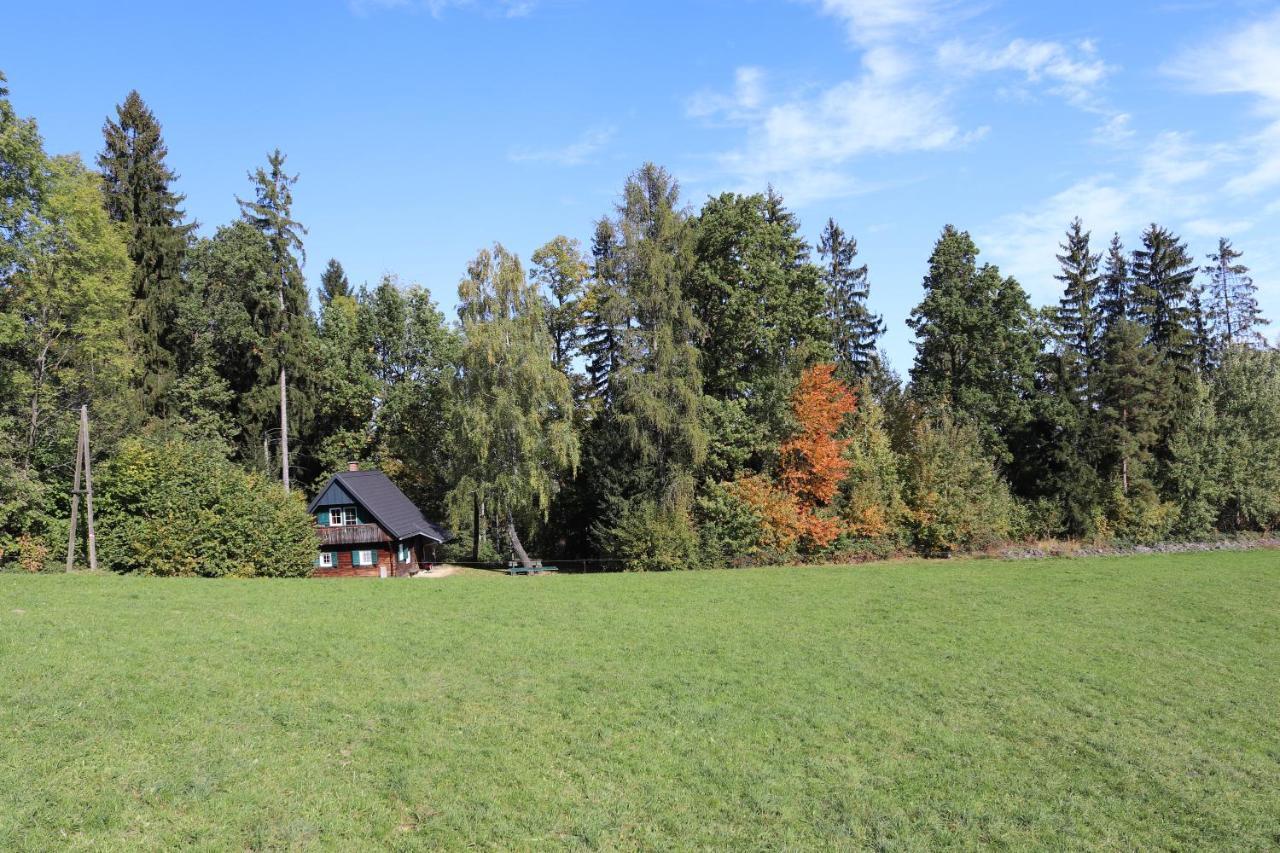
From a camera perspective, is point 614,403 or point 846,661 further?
point 614,403

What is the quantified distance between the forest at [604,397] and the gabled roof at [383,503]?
101 inches

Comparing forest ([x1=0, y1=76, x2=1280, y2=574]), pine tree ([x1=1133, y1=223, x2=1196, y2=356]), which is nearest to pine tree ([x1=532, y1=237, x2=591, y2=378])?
forest ([x1=0, y1=76, x2=1280, y2=574])

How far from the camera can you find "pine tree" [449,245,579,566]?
121 ft

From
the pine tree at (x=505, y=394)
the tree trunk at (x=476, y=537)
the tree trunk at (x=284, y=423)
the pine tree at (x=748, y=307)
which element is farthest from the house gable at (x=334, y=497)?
the pine tree at (x=748, y=307)

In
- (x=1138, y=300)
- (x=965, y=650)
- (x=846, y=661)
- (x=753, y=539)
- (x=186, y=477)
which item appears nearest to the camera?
(x=846, y=661)

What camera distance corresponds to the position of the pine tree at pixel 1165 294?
177 feet

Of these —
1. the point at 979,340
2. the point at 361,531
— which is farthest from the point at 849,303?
the point at 361,531

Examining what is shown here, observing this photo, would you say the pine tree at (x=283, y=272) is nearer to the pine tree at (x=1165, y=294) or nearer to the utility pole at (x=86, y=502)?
the utility pole at (x=86, y=502)

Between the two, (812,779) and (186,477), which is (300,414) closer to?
(186,477)

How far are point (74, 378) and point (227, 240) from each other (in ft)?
47.7

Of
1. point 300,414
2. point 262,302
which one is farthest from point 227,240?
point 300,414

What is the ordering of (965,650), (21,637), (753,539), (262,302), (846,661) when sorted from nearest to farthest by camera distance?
(21,637) < (846,661) < (965,650) < (753,539) < (262,302)

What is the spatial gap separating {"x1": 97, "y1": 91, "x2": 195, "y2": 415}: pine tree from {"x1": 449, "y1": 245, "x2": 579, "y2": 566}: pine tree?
645 inches

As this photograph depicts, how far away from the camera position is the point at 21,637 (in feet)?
48.0
